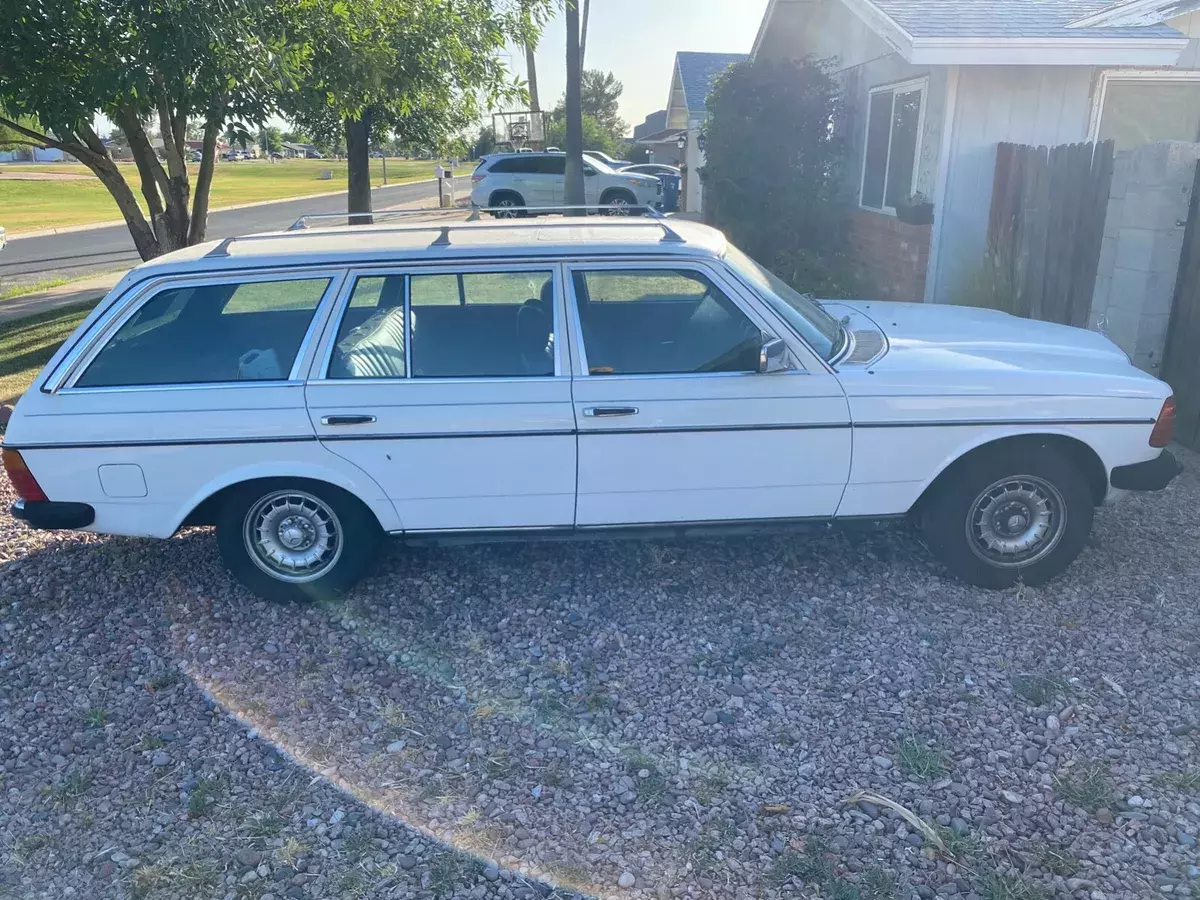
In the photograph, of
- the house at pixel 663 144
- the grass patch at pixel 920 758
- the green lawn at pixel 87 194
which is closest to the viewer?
the grass patch at pixel 920 758

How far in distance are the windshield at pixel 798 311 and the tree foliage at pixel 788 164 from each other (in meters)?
7.22

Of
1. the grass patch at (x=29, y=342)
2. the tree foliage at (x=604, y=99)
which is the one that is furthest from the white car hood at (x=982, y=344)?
the tree foliage at (x=604, y=99)

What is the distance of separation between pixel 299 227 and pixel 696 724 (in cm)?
325

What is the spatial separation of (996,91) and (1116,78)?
130 centimetres

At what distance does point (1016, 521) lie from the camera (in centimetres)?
427

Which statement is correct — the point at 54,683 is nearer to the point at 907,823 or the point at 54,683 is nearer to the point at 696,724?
the point at 696,724

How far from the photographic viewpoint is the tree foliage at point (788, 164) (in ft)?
38.9

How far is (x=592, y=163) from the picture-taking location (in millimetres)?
23969

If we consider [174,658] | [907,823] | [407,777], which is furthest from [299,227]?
[907,823]

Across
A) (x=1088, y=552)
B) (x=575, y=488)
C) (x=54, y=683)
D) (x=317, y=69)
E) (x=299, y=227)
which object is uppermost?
(x=317, y=69)

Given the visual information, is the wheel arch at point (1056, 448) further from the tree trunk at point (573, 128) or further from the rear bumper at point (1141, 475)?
the tree trunk at point (573, 128)

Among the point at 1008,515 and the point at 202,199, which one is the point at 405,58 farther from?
the point at 1008,515

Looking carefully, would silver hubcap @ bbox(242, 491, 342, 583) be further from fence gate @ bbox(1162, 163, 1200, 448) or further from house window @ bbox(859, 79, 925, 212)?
house window @ bbox(859, 79, 925, 212)

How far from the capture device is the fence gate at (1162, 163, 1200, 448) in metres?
6.03
